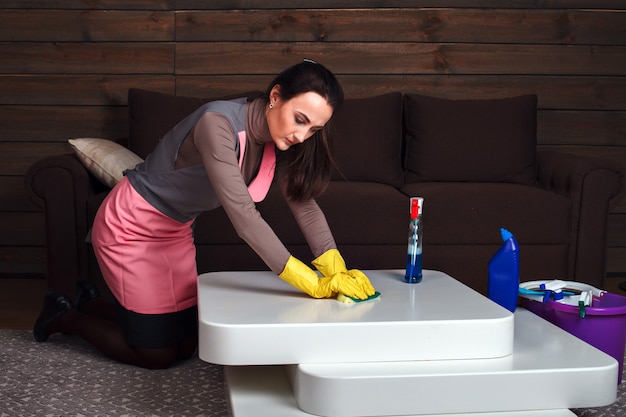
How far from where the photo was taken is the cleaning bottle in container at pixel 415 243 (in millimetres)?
2131

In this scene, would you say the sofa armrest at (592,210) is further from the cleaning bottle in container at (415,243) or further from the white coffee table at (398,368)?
the white coffee table at (398,368)

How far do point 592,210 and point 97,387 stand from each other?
1.98 m

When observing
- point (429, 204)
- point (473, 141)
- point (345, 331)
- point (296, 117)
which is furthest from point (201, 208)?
point (473, 141)

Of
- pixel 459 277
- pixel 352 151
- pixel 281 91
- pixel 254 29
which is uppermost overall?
pixel 254 29

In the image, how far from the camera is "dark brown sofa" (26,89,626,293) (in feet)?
9.79

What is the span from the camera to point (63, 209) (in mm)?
2953

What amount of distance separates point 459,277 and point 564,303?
961 mm

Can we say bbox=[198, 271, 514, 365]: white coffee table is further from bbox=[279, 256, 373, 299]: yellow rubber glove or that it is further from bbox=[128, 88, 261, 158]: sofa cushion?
bbox=[128, 88, 261, 158]: sofa cushion

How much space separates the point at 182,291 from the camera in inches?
94.1

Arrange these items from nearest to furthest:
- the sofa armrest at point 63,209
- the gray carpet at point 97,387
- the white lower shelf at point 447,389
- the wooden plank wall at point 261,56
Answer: the white lower shelf at point 447,389 < the gray carpet at point 97,387 < the sofa armrest at point 63,209 < the wooden plank wall at point 261,56

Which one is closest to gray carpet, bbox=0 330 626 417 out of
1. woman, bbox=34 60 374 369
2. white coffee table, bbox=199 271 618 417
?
woman, bbox=34 60 374 369

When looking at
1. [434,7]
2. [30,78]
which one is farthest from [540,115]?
[30,78]

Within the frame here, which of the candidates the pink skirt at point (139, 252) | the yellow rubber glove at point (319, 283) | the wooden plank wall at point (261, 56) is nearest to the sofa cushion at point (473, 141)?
the wooden plank wall at point (261, 56)

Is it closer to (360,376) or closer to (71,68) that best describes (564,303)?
(360,376)
